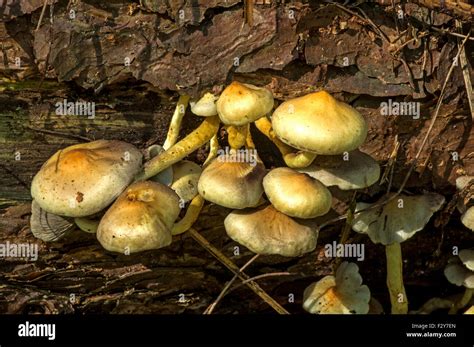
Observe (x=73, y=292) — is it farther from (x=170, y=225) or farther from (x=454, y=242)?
(x=454, y=242)

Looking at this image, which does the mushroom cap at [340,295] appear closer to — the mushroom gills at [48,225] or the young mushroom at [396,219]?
the young mushroom at [396,219]

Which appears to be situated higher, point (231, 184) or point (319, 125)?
point (319, 125)

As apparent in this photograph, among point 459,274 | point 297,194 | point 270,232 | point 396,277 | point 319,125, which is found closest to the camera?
point 319,125

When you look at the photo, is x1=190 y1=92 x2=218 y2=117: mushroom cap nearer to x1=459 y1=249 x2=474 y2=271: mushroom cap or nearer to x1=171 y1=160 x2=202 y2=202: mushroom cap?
x1=171 y1=160 x2=202 y2=202: mushroom cap

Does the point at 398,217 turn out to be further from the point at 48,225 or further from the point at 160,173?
the point at 48,225

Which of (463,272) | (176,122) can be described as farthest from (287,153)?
(463,272)

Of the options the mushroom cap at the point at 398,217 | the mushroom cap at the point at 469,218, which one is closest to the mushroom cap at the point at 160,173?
the mushroom cap at the point at 398,217

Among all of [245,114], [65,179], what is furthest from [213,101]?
[65,179]
